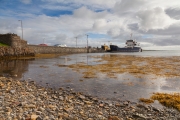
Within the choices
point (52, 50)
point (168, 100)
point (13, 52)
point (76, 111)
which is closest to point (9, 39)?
point (13, 52)

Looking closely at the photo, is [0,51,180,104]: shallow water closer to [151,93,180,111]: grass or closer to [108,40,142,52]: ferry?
[151,93,180,111]: grass

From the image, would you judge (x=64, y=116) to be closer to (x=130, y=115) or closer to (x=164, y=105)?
(x=130, y=115)

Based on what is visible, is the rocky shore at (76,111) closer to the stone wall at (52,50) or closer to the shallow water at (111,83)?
the shallow water at (111,83)

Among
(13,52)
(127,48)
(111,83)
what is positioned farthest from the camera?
(127,48)

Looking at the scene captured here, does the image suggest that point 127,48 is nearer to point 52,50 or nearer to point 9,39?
point 52,50

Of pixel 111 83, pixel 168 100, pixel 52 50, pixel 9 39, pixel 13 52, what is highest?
pixel 9 39

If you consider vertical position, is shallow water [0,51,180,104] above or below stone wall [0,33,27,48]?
below

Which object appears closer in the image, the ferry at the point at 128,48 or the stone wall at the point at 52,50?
the stone wall at the point at 52,50

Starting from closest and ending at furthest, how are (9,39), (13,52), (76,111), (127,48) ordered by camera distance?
(76,111), (13,52), (9,39), (127,48)

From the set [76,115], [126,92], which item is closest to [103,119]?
[76,115]

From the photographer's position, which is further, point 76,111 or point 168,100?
point 168,100

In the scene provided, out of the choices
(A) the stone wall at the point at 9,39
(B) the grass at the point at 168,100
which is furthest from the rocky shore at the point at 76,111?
(A) the stone wall at the point at 9,39

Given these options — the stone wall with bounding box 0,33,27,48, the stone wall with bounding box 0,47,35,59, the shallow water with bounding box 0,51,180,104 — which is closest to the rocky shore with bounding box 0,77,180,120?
the shallow water with bounding box 0,51,180,104

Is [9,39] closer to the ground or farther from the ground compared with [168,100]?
farther from the ground
